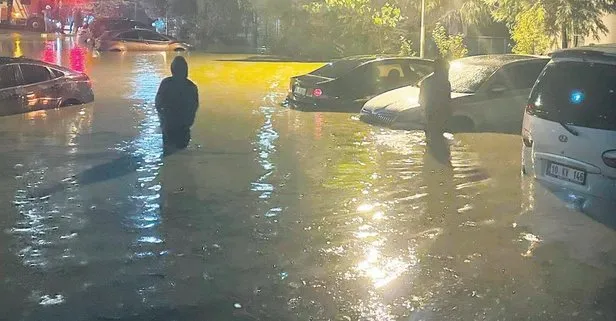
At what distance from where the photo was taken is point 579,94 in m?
8.52

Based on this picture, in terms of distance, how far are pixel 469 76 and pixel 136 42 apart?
31.5 m

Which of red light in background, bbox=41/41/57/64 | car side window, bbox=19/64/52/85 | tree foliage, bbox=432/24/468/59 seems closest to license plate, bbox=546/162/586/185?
car side window, bbox=19/64/52/85

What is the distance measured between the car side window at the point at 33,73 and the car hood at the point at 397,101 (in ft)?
23.4

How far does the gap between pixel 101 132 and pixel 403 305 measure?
407 inches

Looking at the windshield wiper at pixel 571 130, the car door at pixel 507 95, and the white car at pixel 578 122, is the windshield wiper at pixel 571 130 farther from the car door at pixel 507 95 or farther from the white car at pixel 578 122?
the car door at pixel 507 95

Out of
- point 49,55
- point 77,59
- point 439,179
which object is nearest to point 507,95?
point 439,179

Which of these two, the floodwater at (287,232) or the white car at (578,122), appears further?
the white car at (578,122)

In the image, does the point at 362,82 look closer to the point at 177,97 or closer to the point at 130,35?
the point at 177,97

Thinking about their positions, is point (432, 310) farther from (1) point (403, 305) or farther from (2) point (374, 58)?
(2) point (374, 58)

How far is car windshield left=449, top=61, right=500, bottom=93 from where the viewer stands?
15.4 metres

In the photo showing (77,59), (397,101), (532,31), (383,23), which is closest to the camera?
(397,101)

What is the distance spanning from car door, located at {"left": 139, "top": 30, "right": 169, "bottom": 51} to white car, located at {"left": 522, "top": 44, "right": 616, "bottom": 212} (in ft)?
122

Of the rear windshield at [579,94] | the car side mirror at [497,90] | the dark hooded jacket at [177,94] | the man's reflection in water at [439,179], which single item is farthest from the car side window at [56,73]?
the rear windshield at [579,94]

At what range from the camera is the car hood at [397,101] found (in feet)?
52.0
